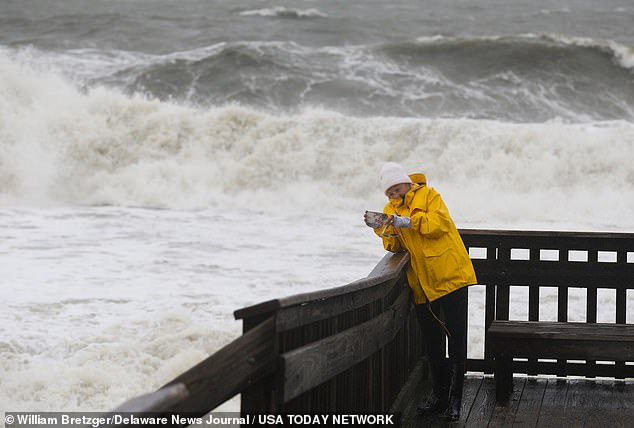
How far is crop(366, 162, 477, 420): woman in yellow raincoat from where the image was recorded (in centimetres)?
466

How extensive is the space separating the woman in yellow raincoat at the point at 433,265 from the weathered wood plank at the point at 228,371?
1.76 m

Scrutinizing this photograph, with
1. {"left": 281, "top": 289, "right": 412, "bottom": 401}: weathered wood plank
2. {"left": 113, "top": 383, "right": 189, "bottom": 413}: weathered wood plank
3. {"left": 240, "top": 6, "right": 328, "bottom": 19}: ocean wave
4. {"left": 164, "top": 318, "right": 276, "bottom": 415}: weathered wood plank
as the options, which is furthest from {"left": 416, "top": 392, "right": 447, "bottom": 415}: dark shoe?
{"left": 240, "top": 6, "right": 328, "bottom": 19}: ocean wave

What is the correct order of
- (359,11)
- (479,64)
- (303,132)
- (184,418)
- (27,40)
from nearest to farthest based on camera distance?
(184,418) < (303,132) < (479,64) < (27,40) < (359,11)

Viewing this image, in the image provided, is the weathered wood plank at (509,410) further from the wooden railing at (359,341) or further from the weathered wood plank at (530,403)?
the wooden railing at (359,341)

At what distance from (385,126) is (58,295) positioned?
13798 millimetres

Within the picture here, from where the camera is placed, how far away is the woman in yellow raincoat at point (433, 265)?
4655mm

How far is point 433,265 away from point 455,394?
28.1 inches

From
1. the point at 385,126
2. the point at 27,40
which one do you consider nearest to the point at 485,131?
the point at 385,126

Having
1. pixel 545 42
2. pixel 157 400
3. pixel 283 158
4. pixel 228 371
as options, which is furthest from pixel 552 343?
pixel 545 42

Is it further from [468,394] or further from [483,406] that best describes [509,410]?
[468,394]

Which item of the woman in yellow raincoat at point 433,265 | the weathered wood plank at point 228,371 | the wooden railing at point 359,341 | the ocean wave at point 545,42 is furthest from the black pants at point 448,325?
the ocean wave at point 545,42

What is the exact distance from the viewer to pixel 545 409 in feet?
17.1

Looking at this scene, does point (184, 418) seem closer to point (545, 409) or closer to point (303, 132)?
point (545, 409)

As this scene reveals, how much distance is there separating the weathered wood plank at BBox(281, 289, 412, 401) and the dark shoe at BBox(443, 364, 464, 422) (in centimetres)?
53
